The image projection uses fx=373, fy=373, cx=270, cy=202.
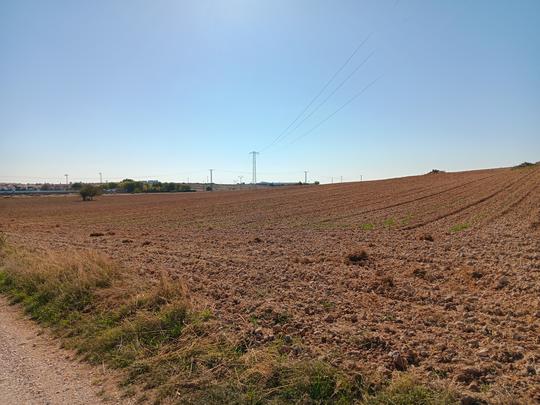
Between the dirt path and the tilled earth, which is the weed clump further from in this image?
the dirt path

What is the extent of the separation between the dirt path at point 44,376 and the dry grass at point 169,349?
23 centimetres

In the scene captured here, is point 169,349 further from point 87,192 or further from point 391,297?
point 87,192

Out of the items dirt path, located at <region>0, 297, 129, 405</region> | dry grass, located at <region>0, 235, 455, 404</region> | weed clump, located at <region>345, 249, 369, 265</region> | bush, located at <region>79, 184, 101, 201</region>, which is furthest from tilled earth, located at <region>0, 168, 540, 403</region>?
bush, located at <region>79, 184, 101, 201</region>

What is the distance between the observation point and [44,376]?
15.1ft

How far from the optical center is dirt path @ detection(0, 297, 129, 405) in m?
4.08

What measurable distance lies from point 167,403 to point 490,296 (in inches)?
224

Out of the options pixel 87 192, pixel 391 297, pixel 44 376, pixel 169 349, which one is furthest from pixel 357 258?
pixel 87 192

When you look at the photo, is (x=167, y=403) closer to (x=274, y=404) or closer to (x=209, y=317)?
(x=274, y=404)

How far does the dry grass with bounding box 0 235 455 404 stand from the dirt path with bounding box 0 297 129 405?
0.77 feet

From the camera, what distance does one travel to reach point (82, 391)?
13.9ft

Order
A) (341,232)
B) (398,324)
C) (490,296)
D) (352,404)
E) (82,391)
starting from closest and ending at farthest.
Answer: (352,404)
(82,391)
(398,324)
(490,296)
(341,232)

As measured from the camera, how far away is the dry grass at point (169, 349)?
3820 mm

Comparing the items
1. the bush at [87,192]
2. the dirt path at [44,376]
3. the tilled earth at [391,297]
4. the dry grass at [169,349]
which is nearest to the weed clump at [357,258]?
the tilled earth at [391,297]

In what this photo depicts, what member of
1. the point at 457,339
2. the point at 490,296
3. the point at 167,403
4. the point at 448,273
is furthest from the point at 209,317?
the point at 448,273
